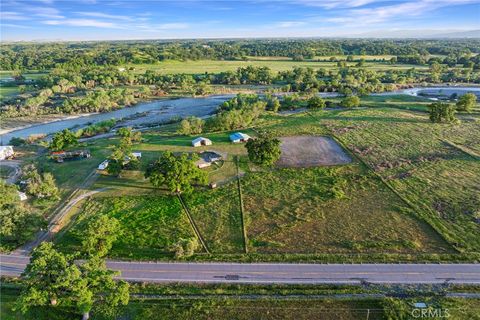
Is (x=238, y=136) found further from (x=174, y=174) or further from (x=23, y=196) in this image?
(x=23, y=196)

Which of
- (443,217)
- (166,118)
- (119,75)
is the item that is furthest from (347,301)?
(119,75)

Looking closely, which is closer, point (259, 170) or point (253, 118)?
point (259, 170)

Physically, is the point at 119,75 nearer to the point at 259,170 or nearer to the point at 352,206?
the point at 259,170

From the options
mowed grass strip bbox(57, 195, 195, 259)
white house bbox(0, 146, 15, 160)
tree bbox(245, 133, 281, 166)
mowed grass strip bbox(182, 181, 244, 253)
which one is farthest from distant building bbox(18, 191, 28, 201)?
tree bbox(245, 133, 281, 166)

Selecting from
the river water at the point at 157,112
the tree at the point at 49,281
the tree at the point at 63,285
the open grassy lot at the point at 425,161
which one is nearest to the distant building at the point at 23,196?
the tree at the point at 63,285

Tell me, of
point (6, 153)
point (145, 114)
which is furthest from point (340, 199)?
point (145, 114)

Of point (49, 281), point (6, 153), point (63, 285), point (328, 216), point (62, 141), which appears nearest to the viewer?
point (63, 285)
